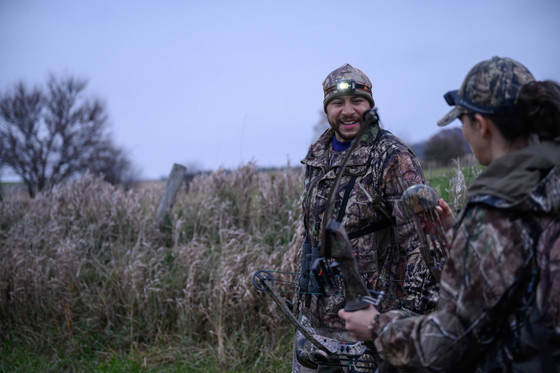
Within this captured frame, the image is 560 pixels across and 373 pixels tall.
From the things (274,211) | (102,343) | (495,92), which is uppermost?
(495,92)

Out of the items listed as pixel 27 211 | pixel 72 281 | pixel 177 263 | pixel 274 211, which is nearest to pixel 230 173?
pixel 274 211

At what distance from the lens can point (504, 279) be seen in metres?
1.72

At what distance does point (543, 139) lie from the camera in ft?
6.26

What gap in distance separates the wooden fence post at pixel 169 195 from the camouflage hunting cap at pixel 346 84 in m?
5.84

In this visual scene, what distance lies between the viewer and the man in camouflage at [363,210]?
302 centimetres

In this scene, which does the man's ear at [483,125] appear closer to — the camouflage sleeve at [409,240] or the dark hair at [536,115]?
the dark hair at [536,115]

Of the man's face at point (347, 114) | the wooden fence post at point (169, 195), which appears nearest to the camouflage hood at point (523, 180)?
the man's face at point (347, 114)

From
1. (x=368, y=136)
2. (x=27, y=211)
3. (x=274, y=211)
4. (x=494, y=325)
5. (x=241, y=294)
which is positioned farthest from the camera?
(x=27, y=211)

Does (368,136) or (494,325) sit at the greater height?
(368,136)

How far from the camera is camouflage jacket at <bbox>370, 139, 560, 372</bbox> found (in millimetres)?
1728

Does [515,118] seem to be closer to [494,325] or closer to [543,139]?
[543,139]

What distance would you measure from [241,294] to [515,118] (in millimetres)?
4874

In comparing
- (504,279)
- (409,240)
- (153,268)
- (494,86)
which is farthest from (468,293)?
(153,268)

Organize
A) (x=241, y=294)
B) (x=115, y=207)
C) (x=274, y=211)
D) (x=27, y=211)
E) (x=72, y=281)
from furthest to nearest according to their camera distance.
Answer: (x=27, y=211) < (x=115, y=207) < (x=274, y=211) < (x=72, y=281) < (x=241, y=294)
